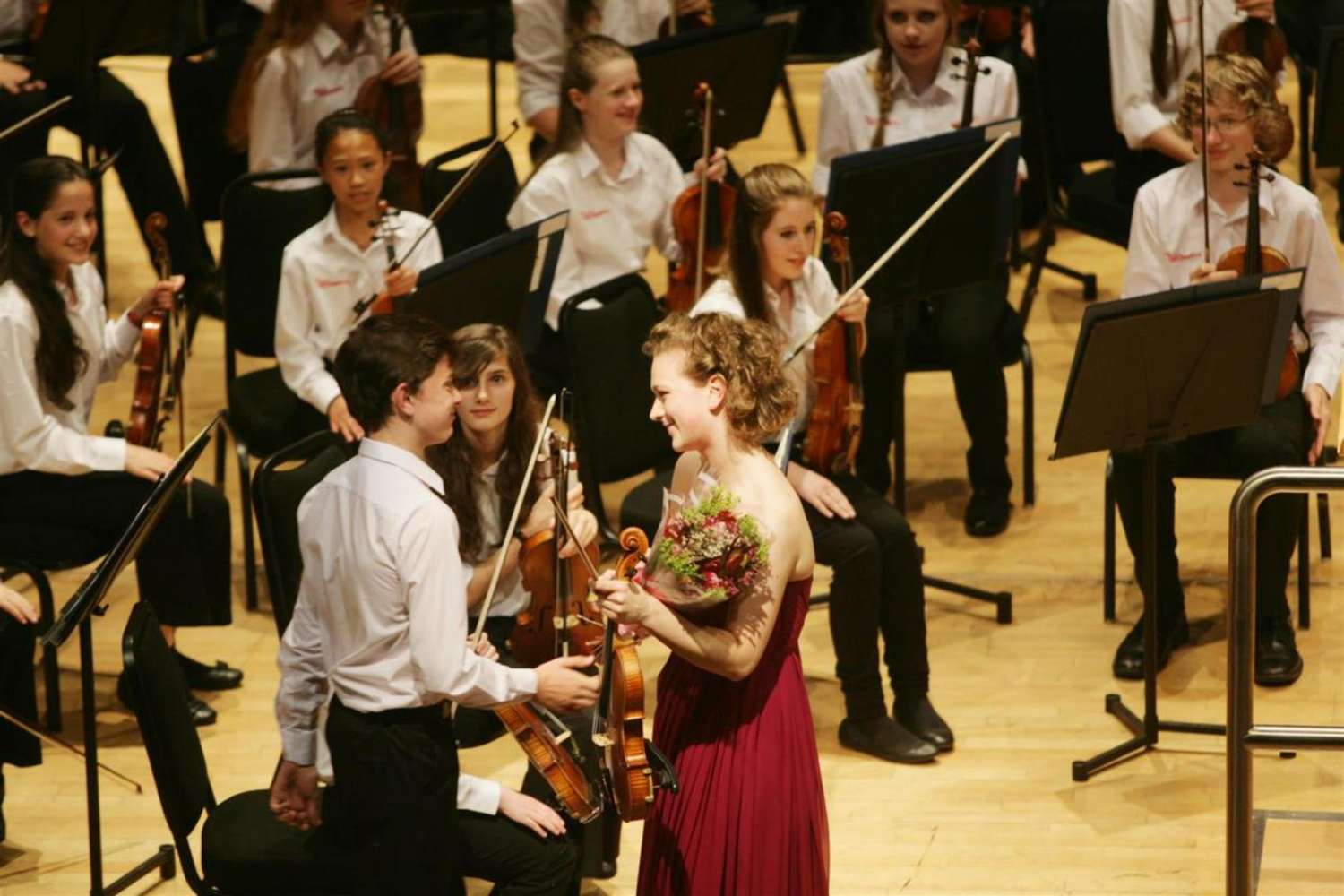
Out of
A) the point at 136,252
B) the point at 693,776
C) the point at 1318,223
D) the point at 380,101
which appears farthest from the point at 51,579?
the point at 1318,223

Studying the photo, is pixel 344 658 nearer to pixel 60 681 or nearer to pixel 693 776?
pixel 693 776

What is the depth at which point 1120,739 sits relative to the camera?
4.36 metres

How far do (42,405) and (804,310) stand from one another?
1613 mm

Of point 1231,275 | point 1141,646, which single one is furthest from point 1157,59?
point 1141,646

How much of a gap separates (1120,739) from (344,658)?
187cm

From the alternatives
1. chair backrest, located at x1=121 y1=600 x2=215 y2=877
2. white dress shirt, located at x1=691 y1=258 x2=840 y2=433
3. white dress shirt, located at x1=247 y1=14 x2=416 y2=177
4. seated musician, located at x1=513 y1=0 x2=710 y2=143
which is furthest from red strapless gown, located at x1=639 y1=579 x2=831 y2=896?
seated musician, located at x1=513 y1=0 x2=710 y2=143

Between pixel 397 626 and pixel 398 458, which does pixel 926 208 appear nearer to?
pixel 398 458

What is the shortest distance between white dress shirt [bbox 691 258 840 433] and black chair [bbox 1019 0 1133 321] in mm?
1325

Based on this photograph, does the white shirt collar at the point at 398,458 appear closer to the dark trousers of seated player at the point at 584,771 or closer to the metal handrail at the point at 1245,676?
the dark trousers of seated player at the point at 584,771

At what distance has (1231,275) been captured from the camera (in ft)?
14.4

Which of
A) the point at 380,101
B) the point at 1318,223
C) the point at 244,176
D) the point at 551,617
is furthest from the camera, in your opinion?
the point at 380,101

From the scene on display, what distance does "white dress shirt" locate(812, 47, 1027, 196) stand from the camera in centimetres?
534

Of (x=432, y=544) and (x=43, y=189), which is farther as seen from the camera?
(x=43, y=189)

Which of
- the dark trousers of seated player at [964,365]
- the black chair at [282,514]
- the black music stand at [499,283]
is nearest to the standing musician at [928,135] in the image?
the dark trousers of seated player at [964,365]
